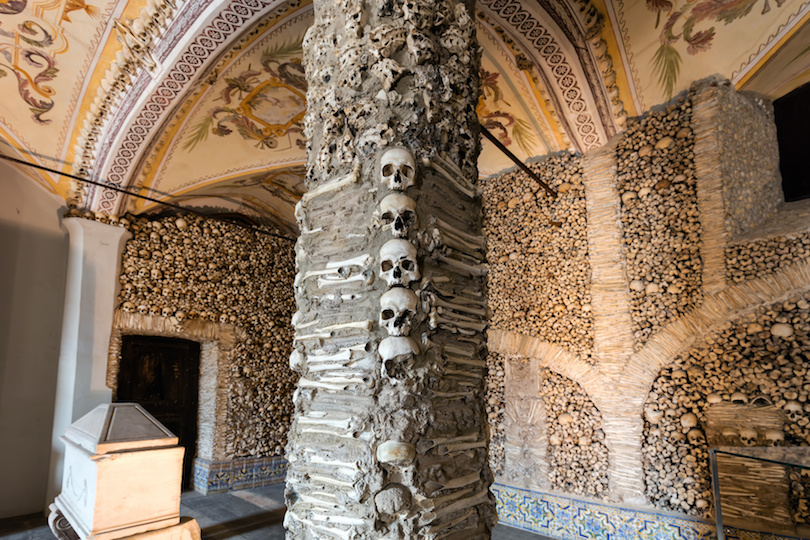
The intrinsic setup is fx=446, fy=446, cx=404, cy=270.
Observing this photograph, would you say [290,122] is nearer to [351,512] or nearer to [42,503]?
[351,512]

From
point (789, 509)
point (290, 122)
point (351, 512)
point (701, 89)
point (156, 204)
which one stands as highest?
point (290, 122)

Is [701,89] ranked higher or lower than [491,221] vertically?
higher

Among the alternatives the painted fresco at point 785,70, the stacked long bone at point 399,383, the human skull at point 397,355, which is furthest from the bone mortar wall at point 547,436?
the human skull at point 397,355

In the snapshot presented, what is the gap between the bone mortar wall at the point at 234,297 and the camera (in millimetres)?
5332


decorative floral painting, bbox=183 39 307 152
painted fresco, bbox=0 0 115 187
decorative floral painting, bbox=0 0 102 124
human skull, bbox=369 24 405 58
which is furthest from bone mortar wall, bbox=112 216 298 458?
human skull, bbox=369 24 405 58

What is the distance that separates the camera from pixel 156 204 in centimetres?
538

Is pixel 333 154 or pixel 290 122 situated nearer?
pixel 333 154

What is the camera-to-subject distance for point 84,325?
4.70m

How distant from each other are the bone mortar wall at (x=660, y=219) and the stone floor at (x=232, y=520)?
2281mm

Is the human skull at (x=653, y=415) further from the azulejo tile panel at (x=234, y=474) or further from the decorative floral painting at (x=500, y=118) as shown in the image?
the azulejo tile panel at (x=234, y=474)

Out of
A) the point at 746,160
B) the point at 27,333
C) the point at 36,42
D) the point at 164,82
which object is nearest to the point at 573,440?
the point at 746,160

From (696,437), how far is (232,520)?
14.1 ft

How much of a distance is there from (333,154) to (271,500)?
Answer: 16.4 ft

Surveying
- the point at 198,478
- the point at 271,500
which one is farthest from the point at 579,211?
the point at 198,478
